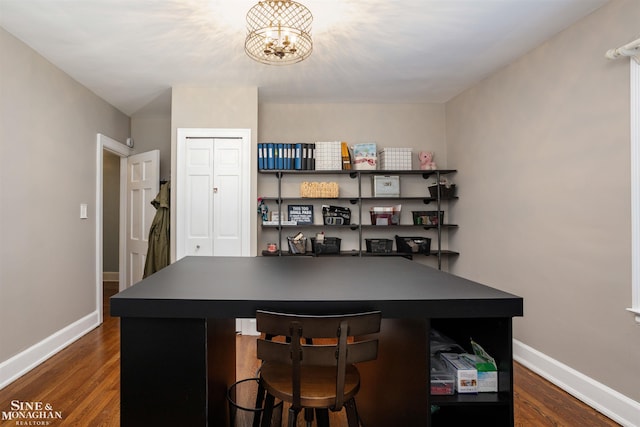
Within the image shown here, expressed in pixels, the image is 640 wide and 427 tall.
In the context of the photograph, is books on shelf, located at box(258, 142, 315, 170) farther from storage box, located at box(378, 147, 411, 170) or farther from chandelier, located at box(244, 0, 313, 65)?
chandelier, located at box(244, 0, 313, 65)

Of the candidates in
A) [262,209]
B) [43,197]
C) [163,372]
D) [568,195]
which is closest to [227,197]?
[262,209]

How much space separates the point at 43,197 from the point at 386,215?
325cm

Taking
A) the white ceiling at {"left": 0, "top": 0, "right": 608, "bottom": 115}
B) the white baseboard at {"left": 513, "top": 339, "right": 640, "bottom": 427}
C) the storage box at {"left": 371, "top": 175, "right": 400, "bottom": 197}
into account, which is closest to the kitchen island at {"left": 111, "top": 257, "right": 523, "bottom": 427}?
the white baseboard at {"left": 513, "top": 339, "right": 640, "bottom": 427}

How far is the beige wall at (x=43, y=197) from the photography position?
7.98 feet

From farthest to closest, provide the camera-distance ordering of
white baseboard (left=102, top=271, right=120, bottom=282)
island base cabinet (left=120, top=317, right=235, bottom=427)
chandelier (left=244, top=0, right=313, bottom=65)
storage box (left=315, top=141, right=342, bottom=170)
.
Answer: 1. white baseboard (left=102, top=271, right=120, bottom=282)
2. storage box (left=315, top=141, right=342, bottom=170)
3. chandelier (left=244, top=0, right=313, bottom=65)
4. island base cabinet (left=120, top=317, right=235, bottom=427)

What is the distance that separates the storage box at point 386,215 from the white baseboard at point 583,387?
1694 millimetres

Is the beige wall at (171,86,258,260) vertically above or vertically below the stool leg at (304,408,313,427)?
above

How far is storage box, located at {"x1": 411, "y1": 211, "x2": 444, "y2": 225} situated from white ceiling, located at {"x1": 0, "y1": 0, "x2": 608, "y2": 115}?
1.38m

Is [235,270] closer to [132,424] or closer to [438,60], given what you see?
[132,424]

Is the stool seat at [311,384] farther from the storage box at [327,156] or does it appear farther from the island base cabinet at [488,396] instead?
the storage box at [327,156]

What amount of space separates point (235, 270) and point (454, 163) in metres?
3.18

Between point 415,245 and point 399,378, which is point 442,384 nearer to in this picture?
point 399,378

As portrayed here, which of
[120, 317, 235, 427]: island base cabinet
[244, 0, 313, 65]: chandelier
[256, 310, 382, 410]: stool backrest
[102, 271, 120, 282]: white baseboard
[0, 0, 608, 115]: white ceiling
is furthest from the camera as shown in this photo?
[102, 271, 120, 282]: white baseboard

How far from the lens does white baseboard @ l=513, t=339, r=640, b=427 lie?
194 centimetres
